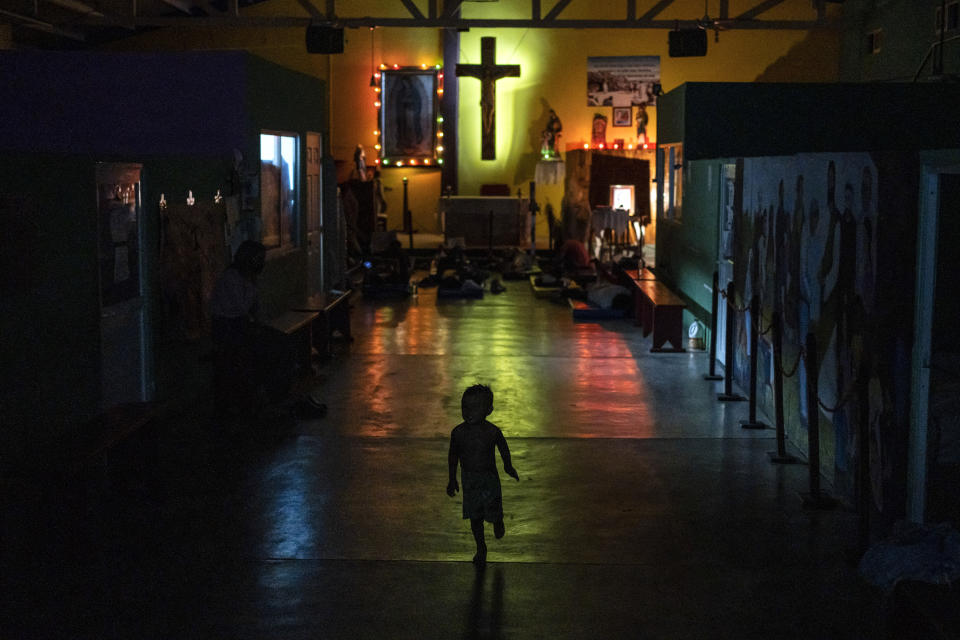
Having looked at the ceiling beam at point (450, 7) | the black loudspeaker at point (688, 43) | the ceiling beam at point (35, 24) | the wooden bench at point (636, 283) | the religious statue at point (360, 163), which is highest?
the ceiling beam at point (450, 7)

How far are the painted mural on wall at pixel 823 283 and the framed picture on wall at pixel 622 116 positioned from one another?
54.3 feet

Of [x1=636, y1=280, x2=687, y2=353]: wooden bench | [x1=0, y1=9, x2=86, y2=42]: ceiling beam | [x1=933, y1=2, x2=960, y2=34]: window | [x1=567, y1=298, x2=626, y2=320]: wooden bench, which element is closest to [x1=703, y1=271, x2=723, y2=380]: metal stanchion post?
[x1=636, y1=280, x2=687, y2=353]: wooden bench

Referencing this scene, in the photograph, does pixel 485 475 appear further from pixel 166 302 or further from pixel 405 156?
pixel 405 156

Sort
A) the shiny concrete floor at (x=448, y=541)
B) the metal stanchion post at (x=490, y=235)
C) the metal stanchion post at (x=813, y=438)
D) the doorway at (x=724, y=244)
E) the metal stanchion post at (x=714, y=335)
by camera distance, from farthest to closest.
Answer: the metal stanchion post at (x=490, y=235) → the doorway at (x=724, y=244) → the metal stanchion post at (x=714, y=335) → the metal stanchion post at (x=813, y=438) → the shiny concrete floor at (x=448, y=541)

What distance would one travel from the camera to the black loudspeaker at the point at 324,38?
62.2ft

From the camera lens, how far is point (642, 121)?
26641 mm

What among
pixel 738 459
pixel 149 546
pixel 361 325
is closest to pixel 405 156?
pixel 361 325

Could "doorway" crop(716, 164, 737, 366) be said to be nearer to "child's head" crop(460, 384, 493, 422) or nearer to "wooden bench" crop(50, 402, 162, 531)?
"child's head" crop(460, 384, 493, 422)

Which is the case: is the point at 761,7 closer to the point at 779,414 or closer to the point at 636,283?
the point at 636,283

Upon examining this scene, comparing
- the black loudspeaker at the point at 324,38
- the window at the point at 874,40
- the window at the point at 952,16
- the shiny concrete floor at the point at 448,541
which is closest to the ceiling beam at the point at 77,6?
the black loudspeaker at the point at 324,38

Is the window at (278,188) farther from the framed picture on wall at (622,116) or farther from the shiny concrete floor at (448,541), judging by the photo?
the framed picture on wall at (622,116)

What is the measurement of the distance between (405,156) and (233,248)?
52.9 feet

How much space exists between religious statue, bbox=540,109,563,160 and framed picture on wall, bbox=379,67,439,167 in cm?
255

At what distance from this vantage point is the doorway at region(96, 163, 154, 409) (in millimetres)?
8508
